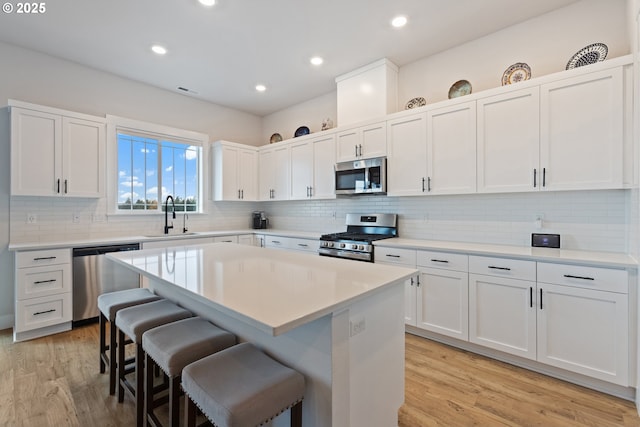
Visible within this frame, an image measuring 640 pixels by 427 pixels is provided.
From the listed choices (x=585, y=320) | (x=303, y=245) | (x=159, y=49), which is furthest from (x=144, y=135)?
(x=585, y=320)

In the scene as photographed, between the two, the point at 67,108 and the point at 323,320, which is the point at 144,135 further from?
the point at 323,320

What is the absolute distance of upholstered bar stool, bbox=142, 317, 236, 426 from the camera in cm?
142

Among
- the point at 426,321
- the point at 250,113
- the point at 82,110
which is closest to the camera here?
the point at 426,321

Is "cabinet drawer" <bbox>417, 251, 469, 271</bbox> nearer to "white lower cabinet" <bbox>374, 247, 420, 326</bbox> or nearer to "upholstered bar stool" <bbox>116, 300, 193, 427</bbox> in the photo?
"white lower cabinet" <bbox>374, 247, 420, 326</bbox>

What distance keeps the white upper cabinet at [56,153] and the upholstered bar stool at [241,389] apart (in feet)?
10.6

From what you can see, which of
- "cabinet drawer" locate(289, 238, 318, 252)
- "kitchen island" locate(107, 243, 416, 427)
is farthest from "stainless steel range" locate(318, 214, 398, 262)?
"kitchen island" locate(107, 243, 416, 427)

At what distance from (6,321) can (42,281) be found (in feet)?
2.63

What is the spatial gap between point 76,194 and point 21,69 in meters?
1.47

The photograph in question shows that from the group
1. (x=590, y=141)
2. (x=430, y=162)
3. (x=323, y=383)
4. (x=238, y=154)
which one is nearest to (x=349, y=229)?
(x=430, y=162)

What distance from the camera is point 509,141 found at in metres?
2.68

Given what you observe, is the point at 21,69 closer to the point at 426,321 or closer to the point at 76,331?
the point at 76,331

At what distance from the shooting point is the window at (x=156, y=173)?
4.09m

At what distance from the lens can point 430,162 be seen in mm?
3184

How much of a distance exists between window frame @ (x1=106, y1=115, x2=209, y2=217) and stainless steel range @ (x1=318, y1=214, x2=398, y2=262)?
2.37 m
